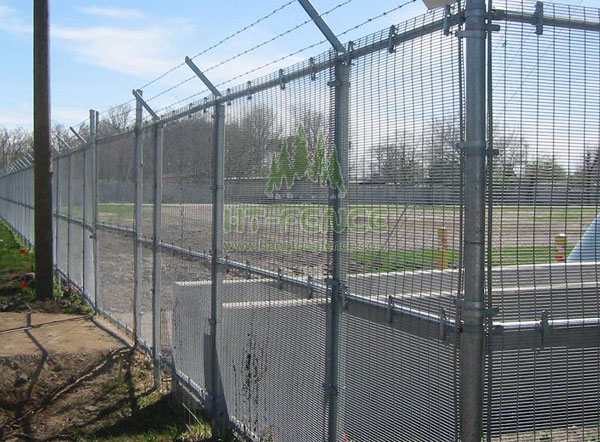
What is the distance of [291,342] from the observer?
439 centimetres

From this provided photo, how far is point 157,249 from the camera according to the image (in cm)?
709

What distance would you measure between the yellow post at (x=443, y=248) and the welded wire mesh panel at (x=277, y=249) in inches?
39.9

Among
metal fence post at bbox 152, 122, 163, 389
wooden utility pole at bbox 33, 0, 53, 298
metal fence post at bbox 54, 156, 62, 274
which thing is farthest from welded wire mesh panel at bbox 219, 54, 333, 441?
metal fence post at bbox 54, 156, 62, 274

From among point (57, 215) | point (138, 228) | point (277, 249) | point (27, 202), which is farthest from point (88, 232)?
point (27, 202)

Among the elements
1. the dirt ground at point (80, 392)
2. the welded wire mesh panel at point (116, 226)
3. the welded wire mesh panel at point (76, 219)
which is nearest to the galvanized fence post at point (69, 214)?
the welded wire mesh panel at point (76, 219)

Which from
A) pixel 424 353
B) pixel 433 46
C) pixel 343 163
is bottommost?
pixel 424 353

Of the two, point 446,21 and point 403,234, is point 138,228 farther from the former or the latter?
point 446,21

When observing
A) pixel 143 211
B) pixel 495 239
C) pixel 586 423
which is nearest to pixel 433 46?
pixel 495 239

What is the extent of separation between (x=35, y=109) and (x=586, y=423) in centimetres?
1118

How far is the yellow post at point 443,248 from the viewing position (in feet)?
9.86

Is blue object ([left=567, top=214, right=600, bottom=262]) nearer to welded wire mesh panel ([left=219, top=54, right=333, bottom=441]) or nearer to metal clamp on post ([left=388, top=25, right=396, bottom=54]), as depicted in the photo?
metal clamp on post ([left=388, top=25, right=396, bottom=54])

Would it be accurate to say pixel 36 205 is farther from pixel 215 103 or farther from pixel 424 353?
pixel 424 353

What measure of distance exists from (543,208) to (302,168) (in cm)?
169

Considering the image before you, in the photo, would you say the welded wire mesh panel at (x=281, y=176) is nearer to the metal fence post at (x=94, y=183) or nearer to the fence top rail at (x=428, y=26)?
the fence top rail at (x=428, y=26)
